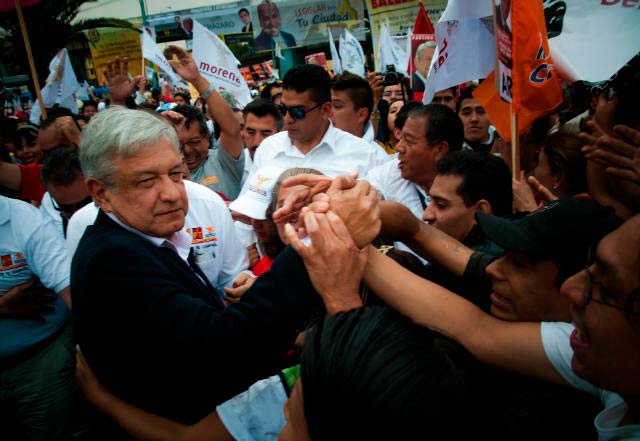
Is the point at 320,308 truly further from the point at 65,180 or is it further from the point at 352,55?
the point at 352,55

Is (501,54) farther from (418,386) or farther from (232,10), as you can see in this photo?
(232,10)

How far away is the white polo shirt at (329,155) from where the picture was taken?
3.92m

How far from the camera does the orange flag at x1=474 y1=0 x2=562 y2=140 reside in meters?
2.88

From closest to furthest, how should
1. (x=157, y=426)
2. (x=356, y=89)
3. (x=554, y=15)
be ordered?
(x=157, y=426) < (x=554, y=15) < (x=356, y=89)

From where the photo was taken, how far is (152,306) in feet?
4.10

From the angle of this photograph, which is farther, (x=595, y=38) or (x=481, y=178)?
(x=595, y=38)

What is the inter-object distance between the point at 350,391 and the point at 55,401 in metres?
2.23

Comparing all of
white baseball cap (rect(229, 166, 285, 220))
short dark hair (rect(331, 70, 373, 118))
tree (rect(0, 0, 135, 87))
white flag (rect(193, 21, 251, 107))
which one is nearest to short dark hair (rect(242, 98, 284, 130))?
short dark hair (rect(331, 70, 373, 118))

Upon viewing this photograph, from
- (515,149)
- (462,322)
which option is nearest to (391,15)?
(515,149)

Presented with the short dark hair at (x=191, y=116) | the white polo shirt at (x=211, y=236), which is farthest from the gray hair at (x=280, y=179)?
the short dark hair at (x=191, y=116)

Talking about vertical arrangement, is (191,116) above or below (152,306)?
above

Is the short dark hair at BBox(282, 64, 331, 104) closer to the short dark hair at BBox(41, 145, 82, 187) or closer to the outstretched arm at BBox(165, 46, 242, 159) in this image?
the outstretched arm at BBox(165, 46, 242, 159)

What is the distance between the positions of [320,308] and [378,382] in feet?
1.92

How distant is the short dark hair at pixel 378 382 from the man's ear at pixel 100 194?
0.94 m
